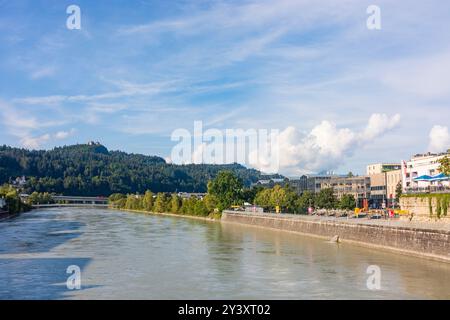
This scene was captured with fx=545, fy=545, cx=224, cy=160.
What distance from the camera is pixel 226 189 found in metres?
106

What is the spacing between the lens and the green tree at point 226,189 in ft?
341

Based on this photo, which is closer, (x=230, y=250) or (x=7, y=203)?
(x=230, y=250)

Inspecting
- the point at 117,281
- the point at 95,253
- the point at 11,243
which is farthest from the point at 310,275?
the point at 11,243

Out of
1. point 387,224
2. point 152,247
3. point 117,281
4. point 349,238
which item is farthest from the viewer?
point 349,238

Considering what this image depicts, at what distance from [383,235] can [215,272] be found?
53.7 feet

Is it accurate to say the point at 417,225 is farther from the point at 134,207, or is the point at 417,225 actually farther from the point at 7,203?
the point at 134,207

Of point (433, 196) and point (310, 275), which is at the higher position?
point (433, 196)

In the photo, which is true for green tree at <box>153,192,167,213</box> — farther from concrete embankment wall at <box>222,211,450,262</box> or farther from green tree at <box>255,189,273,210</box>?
concrete embankment wall at <box>222,211,450,262</box>

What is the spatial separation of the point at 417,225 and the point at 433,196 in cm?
971

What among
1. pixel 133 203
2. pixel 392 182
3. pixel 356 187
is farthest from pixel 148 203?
pixel 392 182

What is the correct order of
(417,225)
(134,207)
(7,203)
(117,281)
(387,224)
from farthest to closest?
(134,207)
(7,203)
(387,224)
(417,225)
(117,281)

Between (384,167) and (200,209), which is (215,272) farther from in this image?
(384,167)

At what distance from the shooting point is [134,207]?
161250 millimetres

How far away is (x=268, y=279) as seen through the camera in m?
27.6
